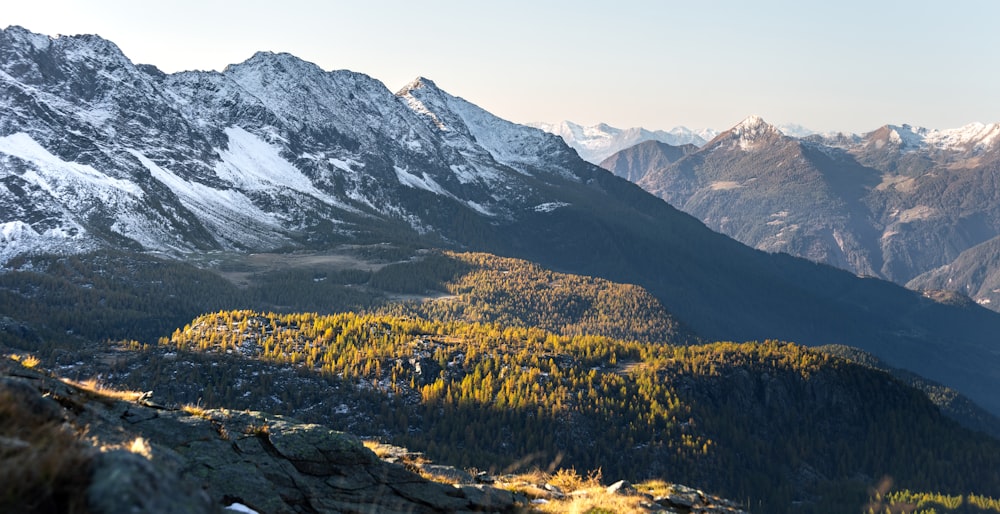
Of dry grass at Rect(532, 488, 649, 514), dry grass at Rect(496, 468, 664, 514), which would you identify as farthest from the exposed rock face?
dry grass at Rect(496, 468, 664, 514)

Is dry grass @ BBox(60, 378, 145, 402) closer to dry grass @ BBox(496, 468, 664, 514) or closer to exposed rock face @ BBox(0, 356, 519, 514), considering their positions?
exposed rock face @ BBox(0, 356, 519, 514)

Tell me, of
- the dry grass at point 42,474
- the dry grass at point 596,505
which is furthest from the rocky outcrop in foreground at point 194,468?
the dry grass at point 596,505

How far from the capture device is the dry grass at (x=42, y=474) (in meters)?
10.6

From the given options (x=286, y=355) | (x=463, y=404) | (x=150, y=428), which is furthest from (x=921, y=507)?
(x=150, y=428)

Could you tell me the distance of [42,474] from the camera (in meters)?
10.9

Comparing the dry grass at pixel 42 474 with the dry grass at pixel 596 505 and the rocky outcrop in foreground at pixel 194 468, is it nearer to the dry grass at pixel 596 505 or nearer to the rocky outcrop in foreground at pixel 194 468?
the rocky outcrop in foreground at pixel 194 468

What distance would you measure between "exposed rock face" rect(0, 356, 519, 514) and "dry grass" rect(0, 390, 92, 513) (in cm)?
225

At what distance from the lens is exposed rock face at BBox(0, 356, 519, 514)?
1827cm

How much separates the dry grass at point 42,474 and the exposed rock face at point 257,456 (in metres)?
2.25

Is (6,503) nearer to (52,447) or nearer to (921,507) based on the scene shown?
(52,447)

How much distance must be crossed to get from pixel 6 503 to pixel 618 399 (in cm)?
18863

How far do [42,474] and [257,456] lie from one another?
11301 mm

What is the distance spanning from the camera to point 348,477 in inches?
898

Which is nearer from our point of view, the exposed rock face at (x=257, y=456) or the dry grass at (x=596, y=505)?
the exposed rock face at (x=257, y=456)
